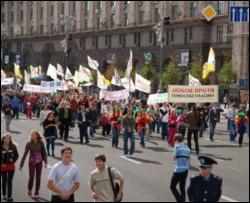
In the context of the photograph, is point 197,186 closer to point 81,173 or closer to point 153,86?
point 81,173

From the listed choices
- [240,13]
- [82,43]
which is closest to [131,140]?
[240,13]

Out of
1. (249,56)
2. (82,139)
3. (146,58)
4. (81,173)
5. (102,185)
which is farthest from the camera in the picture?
(146,58)

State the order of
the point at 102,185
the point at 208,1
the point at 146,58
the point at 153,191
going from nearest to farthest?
the point at 102,185
the point at 153,191
the point at 208,1
the point at 146,58

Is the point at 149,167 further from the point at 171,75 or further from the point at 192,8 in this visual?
the point at 192,8

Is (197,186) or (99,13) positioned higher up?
(99,13)

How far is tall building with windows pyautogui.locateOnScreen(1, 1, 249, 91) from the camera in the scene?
67.4 meters

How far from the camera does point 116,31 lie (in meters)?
81.2

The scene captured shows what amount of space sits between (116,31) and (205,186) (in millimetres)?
73549

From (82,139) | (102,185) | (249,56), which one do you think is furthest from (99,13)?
(102,185)

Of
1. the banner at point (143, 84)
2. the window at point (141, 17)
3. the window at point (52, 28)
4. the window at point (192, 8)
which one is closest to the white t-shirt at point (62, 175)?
the banner at point (143, 84)

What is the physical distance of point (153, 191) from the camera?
42.8ft

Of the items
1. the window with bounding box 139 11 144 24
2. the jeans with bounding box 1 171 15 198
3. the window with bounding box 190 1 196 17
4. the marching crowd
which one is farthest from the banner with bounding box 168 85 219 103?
the window with bounding box 139 11 144 24

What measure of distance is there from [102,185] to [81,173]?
6.92m

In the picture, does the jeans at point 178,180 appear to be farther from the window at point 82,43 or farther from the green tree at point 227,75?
the window at point 82,43
